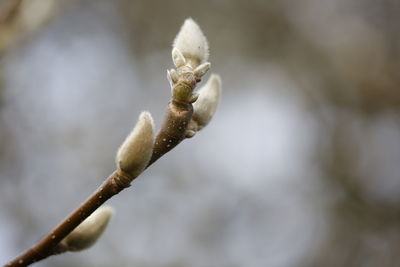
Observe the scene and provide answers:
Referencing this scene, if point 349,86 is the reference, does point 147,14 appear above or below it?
above

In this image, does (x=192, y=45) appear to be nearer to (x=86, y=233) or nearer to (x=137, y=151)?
(x=137, y=151)

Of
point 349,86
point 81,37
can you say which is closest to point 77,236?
point 349,86

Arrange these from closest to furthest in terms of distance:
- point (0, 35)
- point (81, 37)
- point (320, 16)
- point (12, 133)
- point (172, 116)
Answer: point (172, 116) < point (0, 35) < point (12, 133) < point (320, 16) < point (81, 37)

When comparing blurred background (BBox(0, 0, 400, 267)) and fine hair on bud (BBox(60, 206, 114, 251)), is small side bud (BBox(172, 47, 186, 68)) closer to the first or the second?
fine hair on bud (BBox(60, 206, 114, 251))

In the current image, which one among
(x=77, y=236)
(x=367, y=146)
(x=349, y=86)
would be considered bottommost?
(x=77, y=236)

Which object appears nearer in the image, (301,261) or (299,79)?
(301,261)

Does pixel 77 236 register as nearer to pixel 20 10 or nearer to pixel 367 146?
pixel 20 10

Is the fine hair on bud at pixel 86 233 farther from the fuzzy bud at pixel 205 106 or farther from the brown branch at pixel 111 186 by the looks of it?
the fuzzy bud at pixel 205 106
